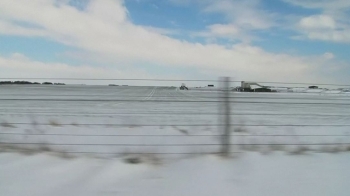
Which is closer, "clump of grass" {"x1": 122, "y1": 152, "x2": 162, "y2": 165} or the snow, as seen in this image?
→ the snow

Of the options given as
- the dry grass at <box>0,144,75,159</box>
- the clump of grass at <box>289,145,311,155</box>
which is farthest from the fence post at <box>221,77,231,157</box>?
the dry grass at <box>0,144,75,159</box>

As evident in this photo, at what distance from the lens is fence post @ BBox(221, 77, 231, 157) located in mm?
4188

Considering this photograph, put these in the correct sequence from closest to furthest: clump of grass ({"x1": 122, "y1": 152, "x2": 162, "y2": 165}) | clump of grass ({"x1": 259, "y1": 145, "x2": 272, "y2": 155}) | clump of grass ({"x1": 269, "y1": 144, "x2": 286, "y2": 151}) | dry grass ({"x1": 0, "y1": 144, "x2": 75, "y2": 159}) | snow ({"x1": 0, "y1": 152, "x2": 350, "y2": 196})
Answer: snow ({"x1": 0, "y1": 152, "x2": 350, "y2": 196}) → clump of grass ({"x1": 122, "y1": 152, "x2": 162, "y2": 165}) → dry grass ({"x1": 0, "y1": 144, "x2": 75, "y2": 159}) → clump of grass ({"x1": 259, "y1": 145, "x2": 272, "y2": 155}) → clump of grass ({"x1": 269, "y1": 144, "x2": 286, "y2": 151})

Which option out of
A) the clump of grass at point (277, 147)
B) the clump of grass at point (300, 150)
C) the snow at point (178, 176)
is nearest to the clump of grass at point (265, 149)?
the clump of grass at point (277, 147)

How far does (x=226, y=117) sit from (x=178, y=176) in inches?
52.1

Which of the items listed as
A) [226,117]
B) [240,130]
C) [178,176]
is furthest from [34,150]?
[240,130]

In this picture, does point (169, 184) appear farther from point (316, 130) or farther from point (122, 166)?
point (316, 130)

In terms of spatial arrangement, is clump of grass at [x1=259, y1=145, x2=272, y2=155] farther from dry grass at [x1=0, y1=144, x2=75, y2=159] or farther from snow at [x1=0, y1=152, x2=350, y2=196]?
dry grass at [x1=0, y1=144, x2=75, y2=159]

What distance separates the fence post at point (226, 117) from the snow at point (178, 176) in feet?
0.77

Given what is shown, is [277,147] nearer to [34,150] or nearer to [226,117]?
[226,117]

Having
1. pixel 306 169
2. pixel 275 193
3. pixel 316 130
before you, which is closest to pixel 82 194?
pixel 275 193

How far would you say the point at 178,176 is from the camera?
3502 millimetres

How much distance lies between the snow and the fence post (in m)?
0.24

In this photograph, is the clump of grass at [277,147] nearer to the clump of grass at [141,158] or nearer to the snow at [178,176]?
the snow at [178,176]
